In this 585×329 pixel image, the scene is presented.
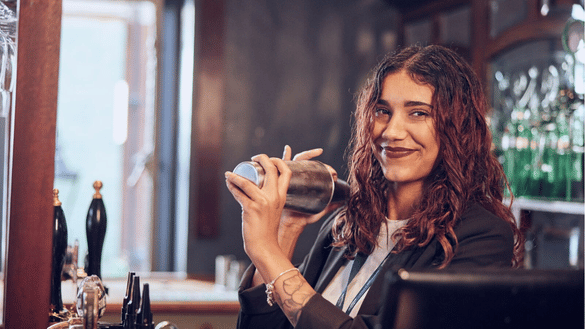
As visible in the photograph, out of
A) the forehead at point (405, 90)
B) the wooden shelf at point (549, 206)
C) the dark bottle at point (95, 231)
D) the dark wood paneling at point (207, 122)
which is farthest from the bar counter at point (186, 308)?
the forehead at point (405, 90)

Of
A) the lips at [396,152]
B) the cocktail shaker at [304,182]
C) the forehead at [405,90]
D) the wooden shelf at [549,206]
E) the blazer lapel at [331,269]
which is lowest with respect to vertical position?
the blazer lapel at [331,269]

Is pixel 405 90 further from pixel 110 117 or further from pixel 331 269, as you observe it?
pixel 110 117

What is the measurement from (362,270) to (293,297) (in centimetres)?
26

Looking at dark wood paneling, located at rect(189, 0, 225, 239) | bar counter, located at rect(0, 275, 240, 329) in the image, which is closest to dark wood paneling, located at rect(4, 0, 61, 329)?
bar counter, located at rect(0, 275, 240, 329)

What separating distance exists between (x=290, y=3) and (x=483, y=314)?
313 cm

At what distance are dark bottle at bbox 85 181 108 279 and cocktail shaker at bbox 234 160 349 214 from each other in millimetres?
305

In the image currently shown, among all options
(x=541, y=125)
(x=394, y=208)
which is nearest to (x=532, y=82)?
(x=541, y=125)

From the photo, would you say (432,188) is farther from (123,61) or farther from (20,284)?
(123,61)

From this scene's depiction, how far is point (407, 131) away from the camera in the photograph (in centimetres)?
114

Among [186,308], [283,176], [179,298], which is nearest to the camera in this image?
[283,176]

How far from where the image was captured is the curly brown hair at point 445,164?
112cm

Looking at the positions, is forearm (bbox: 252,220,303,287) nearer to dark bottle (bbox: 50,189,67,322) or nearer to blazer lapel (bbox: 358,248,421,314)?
blazer lapel (bbox: 358,248,421,314)

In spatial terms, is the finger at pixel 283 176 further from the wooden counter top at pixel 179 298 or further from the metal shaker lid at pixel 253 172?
the wooden counter top at pixel 179 298

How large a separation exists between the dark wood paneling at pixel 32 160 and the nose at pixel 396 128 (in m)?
0.60
